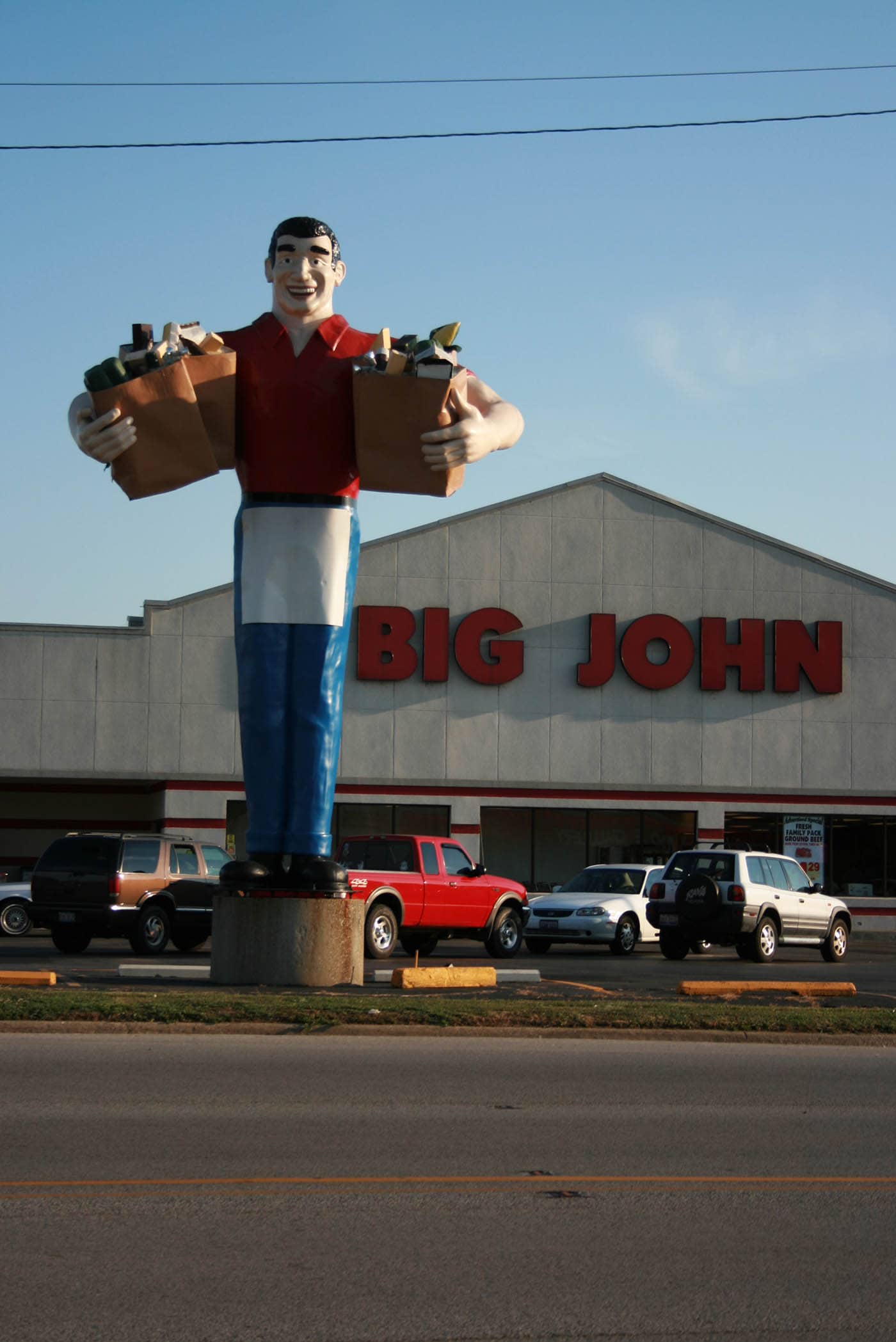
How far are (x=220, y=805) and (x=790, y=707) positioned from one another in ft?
44.2

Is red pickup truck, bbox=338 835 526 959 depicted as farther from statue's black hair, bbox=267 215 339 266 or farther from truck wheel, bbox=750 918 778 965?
statue's black hair, bbox=267 215 339 266

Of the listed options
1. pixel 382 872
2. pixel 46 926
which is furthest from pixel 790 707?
pixel 46 926

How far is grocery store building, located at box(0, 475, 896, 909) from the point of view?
34906 millimetres

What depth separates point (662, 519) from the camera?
122 ft

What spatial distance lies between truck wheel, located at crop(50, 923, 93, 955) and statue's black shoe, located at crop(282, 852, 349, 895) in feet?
26.5

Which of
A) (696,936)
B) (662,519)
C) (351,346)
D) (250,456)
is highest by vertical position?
(662,519)

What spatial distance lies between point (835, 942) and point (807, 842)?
1217 cm

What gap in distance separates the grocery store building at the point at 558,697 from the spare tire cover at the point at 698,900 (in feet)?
41.7

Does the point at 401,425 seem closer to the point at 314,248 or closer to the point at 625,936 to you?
the point at 314,248

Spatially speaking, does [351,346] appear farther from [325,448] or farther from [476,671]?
[476,671]

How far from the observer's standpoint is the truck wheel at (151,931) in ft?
73.5

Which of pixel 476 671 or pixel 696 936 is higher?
pixel 476 671

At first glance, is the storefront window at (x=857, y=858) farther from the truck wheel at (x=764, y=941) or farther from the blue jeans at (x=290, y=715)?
the blue jeans at (x=290, y=715)

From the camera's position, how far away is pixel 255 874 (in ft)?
49.4
